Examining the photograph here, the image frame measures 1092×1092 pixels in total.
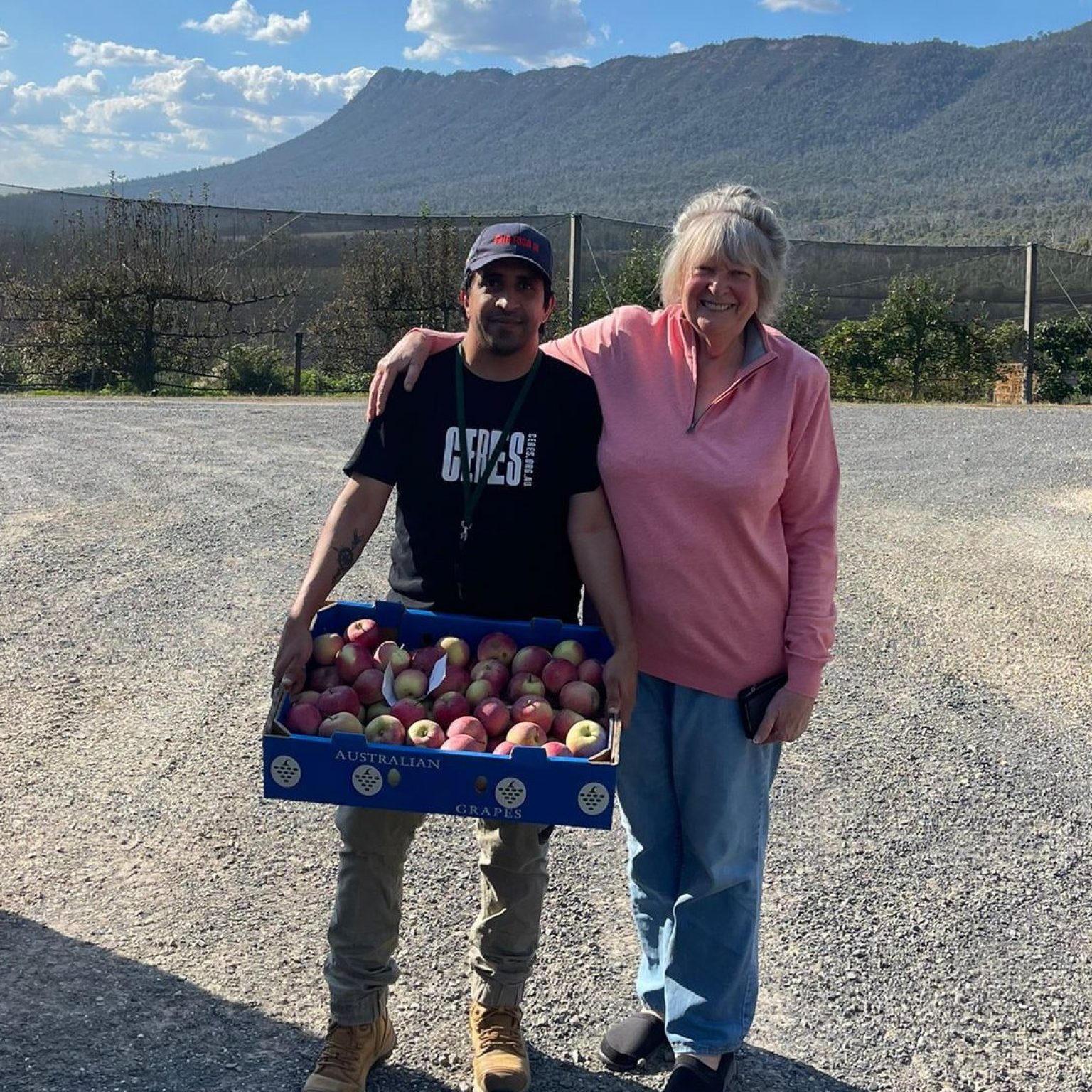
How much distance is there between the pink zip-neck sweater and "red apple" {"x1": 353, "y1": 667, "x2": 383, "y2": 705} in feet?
1.97

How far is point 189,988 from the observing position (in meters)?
3.12

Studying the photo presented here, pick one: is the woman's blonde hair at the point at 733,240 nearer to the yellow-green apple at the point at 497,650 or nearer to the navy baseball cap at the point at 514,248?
the navy baseball cap at the point at 514,248

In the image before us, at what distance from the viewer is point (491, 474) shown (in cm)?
267

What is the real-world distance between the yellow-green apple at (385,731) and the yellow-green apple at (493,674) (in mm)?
237

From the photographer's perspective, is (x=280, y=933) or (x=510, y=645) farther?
(x=280, y=933)

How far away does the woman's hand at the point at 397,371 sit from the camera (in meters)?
2.70

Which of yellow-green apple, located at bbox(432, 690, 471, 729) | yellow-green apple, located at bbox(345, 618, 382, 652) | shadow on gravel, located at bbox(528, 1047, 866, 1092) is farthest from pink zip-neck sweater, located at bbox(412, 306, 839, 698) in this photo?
shadow on gravel, located at bbox(528, 1047, 866, 1092)

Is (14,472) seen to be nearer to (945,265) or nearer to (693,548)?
(693,548)

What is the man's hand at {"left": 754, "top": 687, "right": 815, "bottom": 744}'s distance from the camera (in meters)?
2.65

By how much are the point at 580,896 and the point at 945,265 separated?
61.7 feet

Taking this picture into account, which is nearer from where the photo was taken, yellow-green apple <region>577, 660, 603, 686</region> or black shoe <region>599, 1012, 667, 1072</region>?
yellow-green apple <region>577, 660, 603, 686</region>

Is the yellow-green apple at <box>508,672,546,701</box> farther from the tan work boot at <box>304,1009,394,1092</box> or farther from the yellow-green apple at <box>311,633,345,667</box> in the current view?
the tan work boot at <box>304,1009,394,1092</box>

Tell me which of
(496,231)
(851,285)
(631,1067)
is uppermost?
(851,285)

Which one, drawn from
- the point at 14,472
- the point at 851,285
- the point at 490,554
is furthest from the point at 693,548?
the point at 851,285
